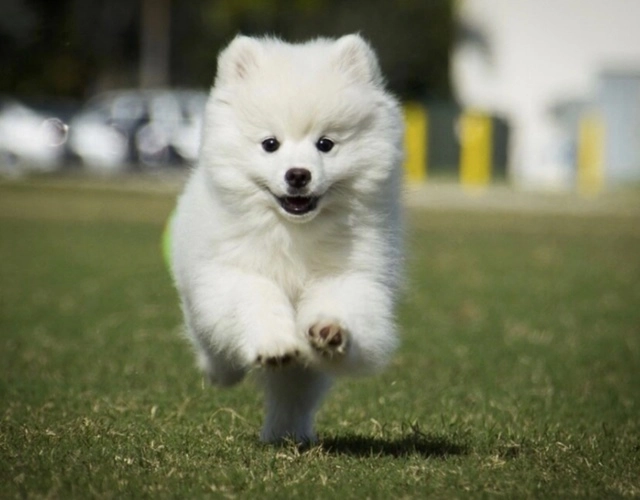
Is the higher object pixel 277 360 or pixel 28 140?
pixel 277 360

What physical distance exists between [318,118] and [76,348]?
13.4ft

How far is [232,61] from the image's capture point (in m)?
5.77

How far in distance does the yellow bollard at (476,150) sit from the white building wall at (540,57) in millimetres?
6257

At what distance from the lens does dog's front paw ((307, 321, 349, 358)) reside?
5.06m

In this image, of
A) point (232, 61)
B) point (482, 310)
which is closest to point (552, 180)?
point (482, 310)

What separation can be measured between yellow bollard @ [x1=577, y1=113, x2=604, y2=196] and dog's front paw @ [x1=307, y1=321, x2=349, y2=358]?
32711 mm

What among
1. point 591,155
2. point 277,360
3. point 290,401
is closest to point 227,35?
point 591,155

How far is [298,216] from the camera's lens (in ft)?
17.9

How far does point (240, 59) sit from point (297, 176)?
2.31 ft

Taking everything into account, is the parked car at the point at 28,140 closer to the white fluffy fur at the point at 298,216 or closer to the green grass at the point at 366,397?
the green grass at the point at 366,397

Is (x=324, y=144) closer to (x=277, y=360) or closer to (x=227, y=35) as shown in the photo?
(x=277, y=360)

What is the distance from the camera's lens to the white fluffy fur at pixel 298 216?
17.6 feet

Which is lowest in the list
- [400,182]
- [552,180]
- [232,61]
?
[552,180]

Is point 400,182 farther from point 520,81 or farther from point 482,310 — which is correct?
point 520,81
